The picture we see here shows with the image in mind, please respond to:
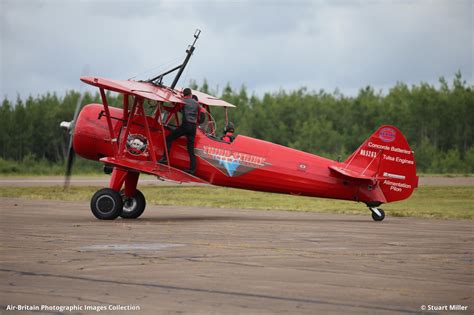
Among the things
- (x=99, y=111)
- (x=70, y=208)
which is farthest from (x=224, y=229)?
(x=70, y=208)

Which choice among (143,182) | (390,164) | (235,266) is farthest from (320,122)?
(235,266)

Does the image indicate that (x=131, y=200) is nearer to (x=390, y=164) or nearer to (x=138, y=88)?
(x=138, y=88)

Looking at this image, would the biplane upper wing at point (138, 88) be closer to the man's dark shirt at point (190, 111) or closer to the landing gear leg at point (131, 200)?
the man's dark shirt at point (190, 111)

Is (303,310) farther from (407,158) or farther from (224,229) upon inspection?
(407,158)

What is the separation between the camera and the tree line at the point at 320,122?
61.8 m

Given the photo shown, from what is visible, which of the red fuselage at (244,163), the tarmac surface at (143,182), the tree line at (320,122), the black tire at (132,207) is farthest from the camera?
the tree line at (320,122)

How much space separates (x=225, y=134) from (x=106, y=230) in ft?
16.7

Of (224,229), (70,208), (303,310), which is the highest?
(303,310)

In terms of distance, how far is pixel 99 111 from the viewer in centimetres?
2077

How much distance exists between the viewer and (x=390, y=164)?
20500mm

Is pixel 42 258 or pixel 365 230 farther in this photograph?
pixel 365 230

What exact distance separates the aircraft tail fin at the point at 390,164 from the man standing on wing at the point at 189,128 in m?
3.68

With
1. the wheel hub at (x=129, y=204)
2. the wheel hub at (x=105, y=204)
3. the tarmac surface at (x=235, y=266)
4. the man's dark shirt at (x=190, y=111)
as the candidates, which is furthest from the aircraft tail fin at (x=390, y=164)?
the wheel hub at (x=105, y=204)

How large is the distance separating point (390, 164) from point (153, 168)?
5720 mm
